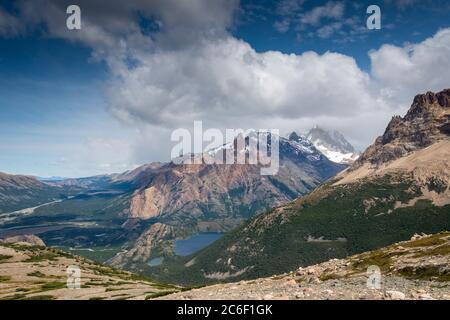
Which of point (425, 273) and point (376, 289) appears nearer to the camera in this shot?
point (376, 289)

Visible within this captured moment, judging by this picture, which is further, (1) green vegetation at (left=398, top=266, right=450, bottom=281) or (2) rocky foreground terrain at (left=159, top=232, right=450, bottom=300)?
(1) green vegetation at (left=398, top=266, right=450, bottom=281)

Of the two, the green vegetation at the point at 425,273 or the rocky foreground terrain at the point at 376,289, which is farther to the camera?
the green vegetation at the point at 425,273

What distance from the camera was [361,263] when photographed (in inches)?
3698
